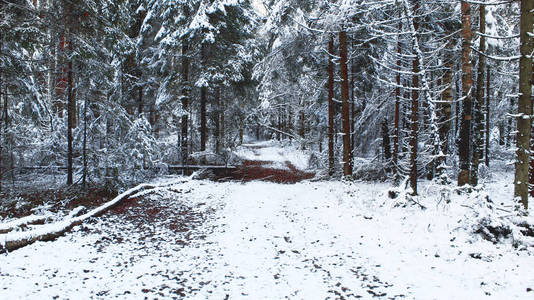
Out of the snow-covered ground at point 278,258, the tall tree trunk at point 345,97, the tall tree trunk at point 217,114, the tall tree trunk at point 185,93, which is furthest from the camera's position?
the tall tree trunk at point 217,114

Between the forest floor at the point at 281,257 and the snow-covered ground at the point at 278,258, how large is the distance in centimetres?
2

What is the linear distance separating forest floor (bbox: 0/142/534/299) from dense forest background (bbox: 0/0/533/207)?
2.33 metres

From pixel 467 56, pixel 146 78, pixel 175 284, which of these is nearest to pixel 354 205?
pixel 467 56

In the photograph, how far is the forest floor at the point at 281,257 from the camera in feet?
15.8

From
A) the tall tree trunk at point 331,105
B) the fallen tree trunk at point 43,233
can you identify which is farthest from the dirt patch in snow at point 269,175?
the fallen tree trunk at point 43,233

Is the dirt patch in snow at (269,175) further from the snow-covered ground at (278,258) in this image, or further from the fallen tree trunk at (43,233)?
the fallen tree trunk at (43,233)

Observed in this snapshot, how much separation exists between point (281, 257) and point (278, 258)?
8 centimetres

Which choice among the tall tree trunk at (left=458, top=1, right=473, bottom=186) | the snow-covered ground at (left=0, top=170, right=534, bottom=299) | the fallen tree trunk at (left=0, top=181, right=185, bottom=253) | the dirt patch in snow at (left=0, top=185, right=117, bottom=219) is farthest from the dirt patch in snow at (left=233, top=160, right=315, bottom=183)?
the fallen tree trunk at (left=0, top=181, right=185, bottom=253)

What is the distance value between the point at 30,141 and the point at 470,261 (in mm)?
15088

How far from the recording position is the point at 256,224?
880 cm

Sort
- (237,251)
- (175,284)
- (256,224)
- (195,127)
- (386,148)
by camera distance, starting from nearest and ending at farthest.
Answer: (175,284) < (237,251) < (256,224) < (386,148) < (195,127)

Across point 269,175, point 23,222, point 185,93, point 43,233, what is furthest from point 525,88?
point 185,93

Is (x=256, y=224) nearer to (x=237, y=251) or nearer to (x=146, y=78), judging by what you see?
(x=237, y=251)

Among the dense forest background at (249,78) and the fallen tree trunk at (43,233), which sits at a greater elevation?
the dense forest background at (249,78)
